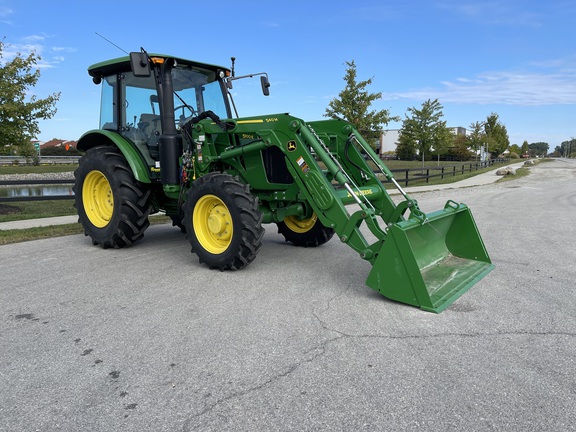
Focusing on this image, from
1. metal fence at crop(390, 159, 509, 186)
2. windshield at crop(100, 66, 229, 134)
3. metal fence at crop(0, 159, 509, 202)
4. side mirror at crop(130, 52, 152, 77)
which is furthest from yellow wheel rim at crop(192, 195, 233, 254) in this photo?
metal fence at crop(390, 159, 509, 186)

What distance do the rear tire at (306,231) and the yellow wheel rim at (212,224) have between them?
1405mm

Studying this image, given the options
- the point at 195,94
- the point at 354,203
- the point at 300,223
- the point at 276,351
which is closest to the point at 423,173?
the point at 300,223

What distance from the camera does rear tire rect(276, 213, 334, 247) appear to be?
688 cm

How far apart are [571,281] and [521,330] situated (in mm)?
1948

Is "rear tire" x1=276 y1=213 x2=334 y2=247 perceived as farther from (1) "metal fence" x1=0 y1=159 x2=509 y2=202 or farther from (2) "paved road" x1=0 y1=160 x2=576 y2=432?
(1) "metal fence" x1=0 y1=159 x2=509 y2=202

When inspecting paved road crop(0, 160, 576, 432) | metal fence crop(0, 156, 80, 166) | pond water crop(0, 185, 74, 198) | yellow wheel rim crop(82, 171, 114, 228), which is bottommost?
paved road crop(0, 160, 576, 432)

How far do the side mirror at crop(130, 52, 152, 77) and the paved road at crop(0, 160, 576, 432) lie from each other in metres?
2.52

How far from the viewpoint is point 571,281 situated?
201 inches

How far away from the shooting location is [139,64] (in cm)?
548

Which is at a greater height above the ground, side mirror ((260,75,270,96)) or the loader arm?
side mirror ((260,75,270,96))

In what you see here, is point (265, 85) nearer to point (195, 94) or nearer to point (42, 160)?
point (195, 94)

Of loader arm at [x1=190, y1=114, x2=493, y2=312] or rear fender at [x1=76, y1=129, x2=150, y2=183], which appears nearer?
loader arm at [x1=190, y1=114, x2=493, y2=312]

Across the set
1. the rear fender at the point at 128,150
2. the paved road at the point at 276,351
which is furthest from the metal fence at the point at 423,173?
the paved road at the point at 276,351

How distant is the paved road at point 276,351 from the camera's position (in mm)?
2561
